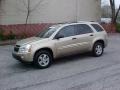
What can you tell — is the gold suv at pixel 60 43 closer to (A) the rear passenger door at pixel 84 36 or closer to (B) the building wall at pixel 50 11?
(A) the rear passenger door at pixel 84 36

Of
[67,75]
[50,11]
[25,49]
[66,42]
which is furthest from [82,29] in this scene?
[50,11]

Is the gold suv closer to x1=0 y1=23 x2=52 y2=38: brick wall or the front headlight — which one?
the front headlight

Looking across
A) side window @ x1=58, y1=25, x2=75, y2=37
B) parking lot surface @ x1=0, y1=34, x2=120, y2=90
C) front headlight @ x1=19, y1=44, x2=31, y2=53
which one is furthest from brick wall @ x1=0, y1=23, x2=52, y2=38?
front headlight @ x1=19, y1=44, x2=31, y2=53

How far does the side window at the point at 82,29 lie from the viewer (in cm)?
1243

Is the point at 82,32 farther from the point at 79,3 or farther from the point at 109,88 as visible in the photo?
the point at 79,3

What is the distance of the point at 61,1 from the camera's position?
24.2m

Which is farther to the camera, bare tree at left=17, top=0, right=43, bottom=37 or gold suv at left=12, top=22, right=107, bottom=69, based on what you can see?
bare tree at left=17, top=0, right=43, bottom=37

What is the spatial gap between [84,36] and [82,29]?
39cm

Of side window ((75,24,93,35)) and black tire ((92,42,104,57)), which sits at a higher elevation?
side window ((75,24,93,35))

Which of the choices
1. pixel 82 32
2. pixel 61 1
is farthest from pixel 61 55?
pixel 61 1

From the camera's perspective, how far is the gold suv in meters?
10.9

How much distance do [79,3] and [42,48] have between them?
15319 mm

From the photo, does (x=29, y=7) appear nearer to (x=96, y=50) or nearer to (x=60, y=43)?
(x=96, y=50)

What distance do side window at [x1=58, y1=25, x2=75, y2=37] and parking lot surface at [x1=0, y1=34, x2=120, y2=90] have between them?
1.17 metres
